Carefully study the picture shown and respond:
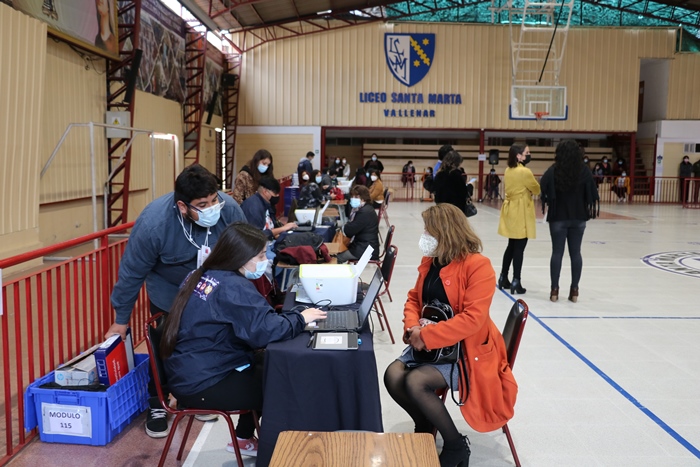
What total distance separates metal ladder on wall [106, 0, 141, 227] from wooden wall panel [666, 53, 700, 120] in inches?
743

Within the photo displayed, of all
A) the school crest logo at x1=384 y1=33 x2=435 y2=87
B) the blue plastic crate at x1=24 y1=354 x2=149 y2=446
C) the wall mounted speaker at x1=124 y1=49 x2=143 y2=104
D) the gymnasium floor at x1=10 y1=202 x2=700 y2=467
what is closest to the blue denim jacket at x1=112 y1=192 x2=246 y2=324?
the blue plastic crate at x1=24 y1=354 x2=149 y2=446

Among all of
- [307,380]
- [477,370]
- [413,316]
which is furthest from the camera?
[413,316]

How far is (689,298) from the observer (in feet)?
22.1

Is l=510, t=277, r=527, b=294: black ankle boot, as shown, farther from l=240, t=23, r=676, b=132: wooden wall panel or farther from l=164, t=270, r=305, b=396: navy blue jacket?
l=240, t=23, r=676, b=132: wooden wall panel

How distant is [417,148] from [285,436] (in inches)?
926

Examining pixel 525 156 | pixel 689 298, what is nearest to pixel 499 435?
pixel 525 156

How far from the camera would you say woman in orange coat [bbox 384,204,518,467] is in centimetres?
282

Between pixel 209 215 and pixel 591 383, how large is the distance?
2.70 metres

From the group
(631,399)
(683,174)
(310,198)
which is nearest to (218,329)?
(631,399)

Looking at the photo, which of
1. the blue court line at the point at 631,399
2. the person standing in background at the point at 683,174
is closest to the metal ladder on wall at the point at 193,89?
the blue court line at the point at 631,399

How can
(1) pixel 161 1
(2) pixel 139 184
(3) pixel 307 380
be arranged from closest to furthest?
1. (3) pixel 307 380
2. (2) pixel 139 184
3. (1) pixel 161 1

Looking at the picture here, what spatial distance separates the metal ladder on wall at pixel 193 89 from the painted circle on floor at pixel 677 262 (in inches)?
467

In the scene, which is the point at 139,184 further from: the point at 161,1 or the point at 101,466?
the point at 101,466

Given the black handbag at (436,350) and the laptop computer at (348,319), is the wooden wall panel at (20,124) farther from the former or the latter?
the black handbag at (436,350)
